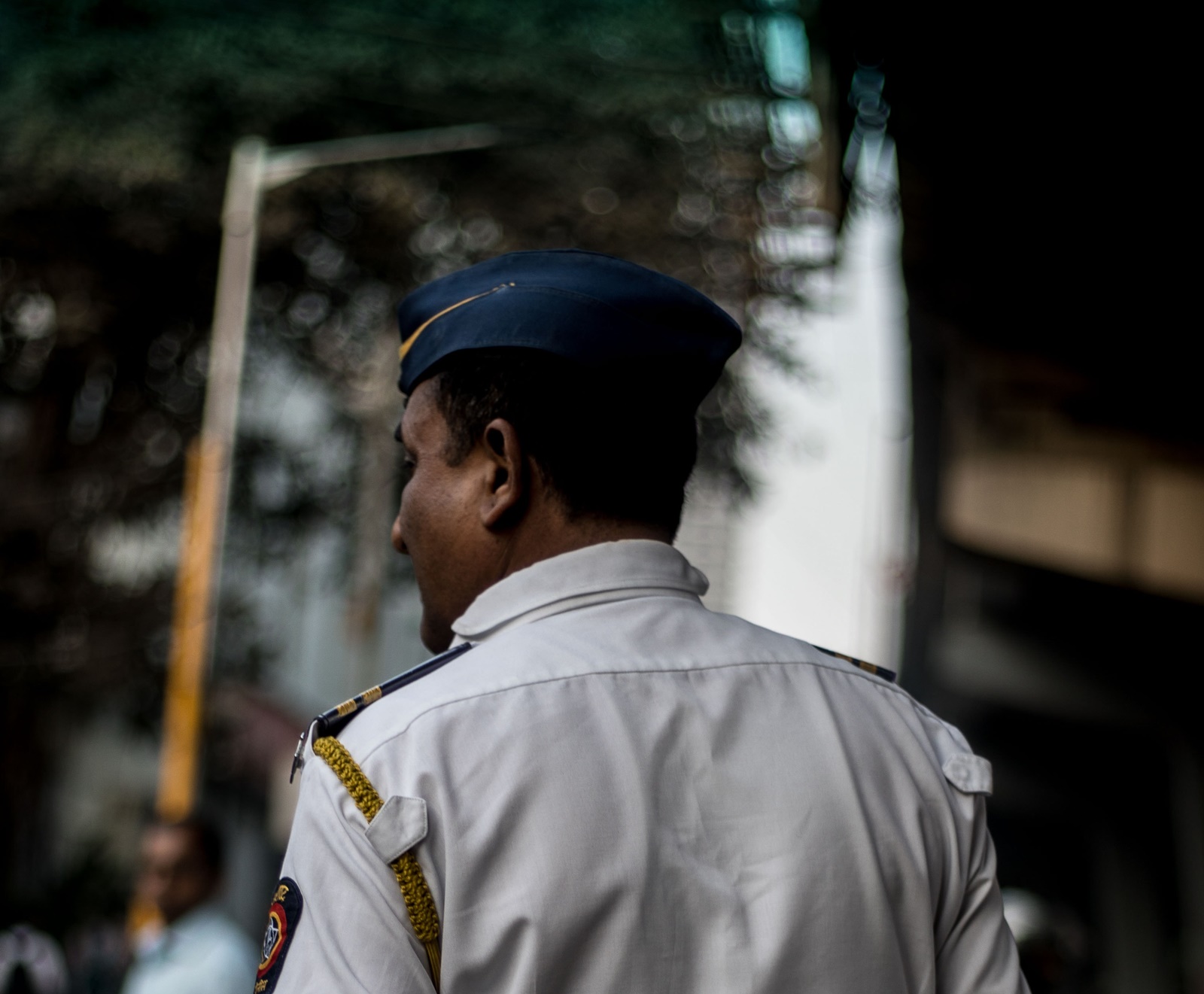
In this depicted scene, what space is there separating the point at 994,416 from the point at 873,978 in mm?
10146

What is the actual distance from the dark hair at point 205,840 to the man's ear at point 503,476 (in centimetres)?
433

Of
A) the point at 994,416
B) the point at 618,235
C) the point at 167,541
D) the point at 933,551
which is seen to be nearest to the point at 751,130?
the point at 618,235

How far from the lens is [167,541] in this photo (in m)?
12.6

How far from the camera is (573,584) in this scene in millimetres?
1429

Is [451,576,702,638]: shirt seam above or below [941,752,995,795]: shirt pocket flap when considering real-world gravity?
above

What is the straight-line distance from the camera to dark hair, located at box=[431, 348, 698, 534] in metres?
1.43

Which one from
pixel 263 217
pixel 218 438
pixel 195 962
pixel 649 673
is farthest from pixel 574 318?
pixel 263 217

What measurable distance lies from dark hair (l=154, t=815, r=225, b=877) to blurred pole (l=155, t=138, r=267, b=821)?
18.2 feet

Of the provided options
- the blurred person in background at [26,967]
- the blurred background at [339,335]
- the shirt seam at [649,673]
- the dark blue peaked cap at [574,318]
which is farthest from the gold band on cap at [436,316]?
the blurred background at [339,335]

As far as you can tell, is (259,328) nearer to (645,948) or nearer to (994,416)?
(994,416)

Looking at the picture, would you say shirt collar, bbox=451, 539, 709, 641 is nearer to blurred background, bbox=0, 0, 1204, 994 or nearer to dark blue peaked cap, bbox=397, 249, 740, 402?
dark blue peaked cap, bbox=397, 249, 740, 402

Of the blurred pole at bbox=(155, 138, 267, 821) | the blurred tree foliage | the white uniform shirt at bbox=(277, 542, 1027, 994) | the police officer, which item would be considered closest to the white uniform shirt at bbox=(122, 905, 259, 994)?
the police officer

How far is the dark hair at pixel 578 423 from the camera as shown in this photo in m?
1.43

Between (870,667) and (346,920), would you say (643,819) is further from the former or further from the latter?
(870,667)
